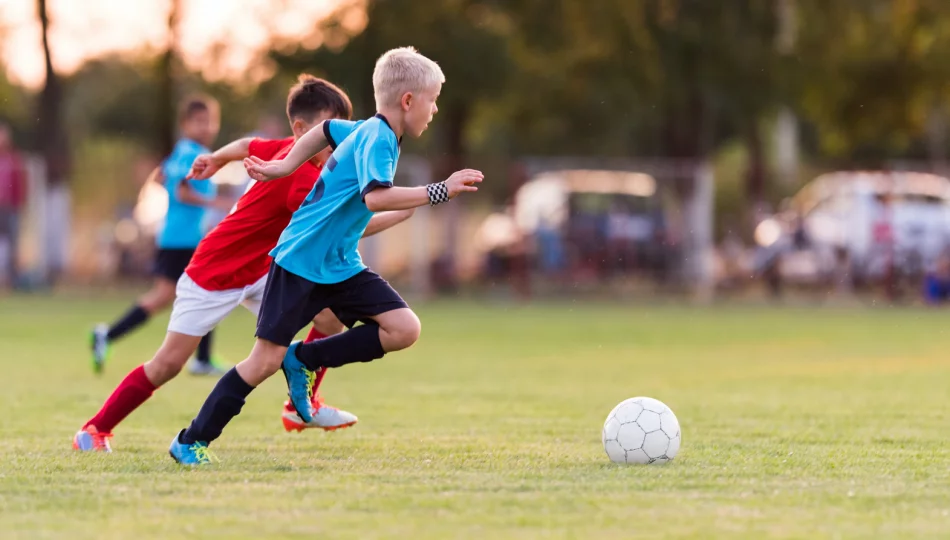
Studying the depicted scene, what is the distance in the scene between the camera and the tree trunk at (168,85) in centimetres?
2575

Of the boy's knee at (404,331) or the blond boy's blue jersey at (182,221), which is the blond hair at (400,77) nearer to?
the boy's knee at (404,331)

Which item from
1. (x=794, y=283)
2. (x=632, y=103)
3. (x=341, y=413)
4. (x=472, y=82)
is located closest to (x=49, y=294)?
(x=472, y=82)

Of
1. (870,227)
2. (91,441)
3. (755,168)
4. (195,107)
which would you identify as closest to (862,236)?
(870,227)

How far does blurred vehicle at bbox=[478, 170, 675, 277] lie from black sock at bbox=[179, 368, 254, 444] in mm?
15993

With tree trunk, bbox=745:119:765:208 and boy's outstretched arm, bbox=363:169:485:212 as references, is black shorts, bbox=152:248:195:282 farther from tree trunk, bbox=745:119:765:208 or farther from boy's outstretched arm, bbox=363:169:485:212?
tree trunk, bbox=745:119:765:208

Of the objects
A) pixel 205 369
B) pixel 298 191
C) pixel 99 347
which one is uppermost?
pixel 298 191

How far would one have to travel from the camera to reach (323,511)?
4527 millimetres

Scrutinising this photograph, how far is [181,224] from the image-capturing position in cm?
1021

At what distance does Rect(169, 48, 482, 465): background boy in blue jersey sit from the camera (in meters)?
5.54

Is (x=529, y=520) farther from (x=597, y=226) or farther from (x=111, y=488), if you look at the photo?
(x=597, y=226)

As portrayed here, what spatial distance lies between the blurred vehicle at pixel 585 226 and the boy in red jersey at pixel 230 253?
15.3 meters

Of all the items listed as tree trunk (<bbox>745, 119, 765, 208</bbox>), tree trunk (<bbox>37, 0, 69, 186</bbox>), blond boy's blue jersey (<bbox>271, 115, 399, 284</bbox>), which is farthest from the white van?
blond boy's blue jersey (<bbox>271, 115, 399, 284</bbox>)

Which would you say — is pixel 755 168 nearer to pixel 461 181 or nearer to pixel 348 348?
pixel 348 348

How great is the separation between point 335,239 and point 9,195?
52.3ft
